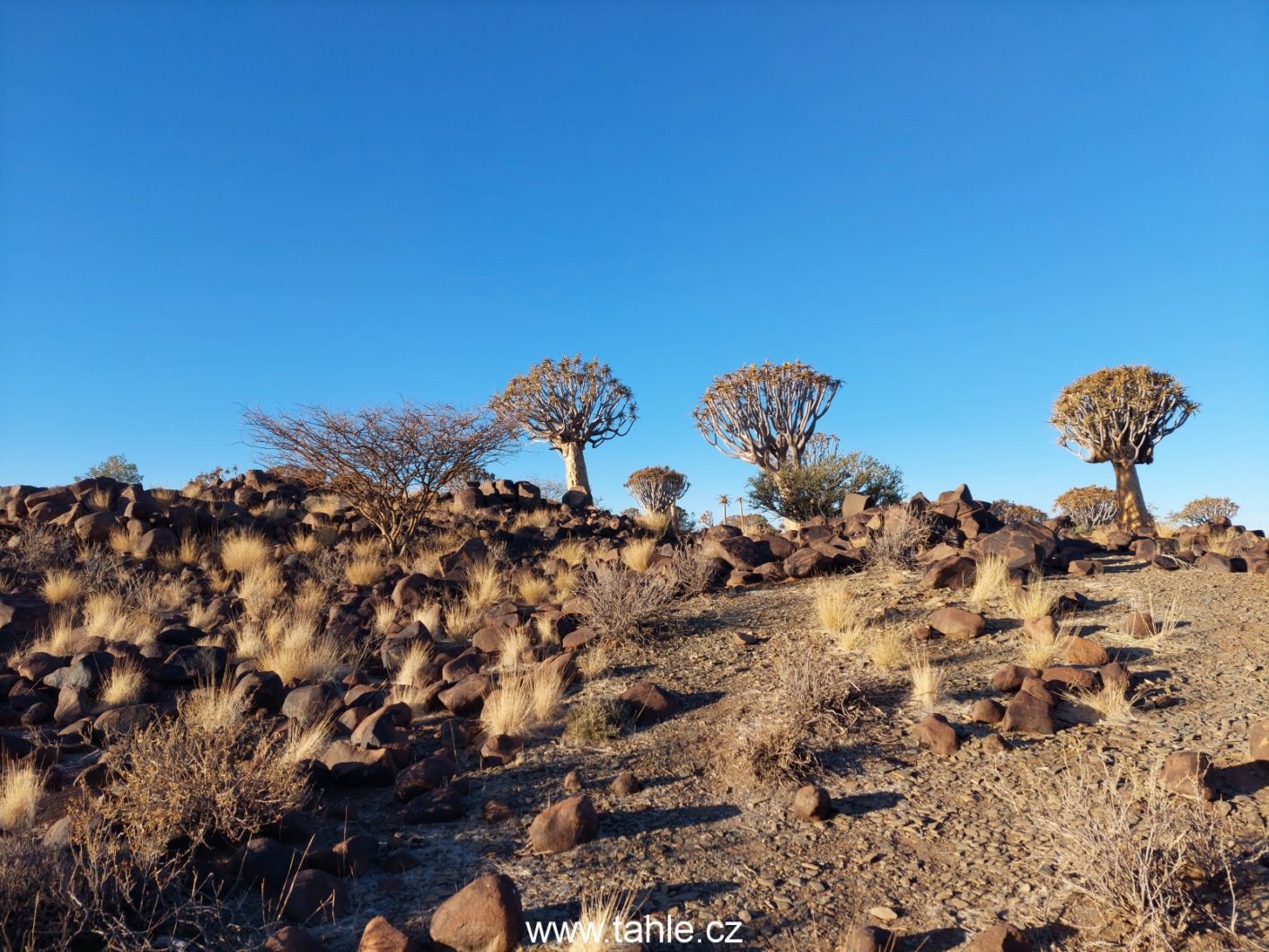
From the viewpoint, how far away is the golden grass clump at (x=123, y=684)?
6836 millimetres

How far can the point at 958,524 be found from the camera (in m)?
11.3

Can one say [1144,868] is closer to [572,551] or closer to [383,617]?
[383,617]

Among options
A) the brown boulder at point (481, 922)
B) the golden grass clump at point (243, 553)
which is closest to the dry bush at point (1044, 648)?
the brown boulder at point (481, 922)

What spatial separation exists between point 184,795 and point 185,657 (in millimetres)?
3727

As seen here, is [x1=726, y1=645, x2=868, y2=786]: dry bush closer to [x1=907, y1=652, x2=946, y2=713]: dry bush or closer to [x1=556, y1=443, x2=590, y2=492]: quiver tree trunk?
[x1=907, y1=652, x2=946, y2=713]: dry bush

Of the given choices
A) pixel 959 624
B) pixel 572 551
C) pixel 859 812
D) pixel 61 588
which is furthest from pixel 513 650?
pixel 61 588

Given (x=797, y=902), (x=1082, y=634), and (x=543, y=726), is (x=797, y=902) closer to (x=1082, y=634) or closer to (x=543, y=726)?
(x=543, y=726)

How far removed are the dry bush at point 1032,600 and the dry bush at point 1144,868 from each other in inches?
140

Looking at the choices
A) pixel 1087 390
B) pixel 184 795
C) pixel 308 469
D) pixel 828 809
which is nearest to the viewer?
pixel 184 795

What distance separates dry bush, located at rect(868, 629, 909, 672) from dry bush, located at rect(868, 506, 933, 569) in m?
2.71

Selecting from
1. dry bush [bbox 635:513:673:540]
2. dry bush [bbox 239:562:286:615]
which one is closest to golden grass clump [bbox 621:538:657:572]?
dry bush [bbox 239:562:286:615]

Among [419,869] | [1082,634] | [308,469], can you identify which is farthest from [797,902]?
[308,469]

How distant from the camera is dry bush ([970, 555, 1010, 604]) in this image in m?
8.44

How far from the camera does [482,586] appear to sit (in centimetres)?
1118
